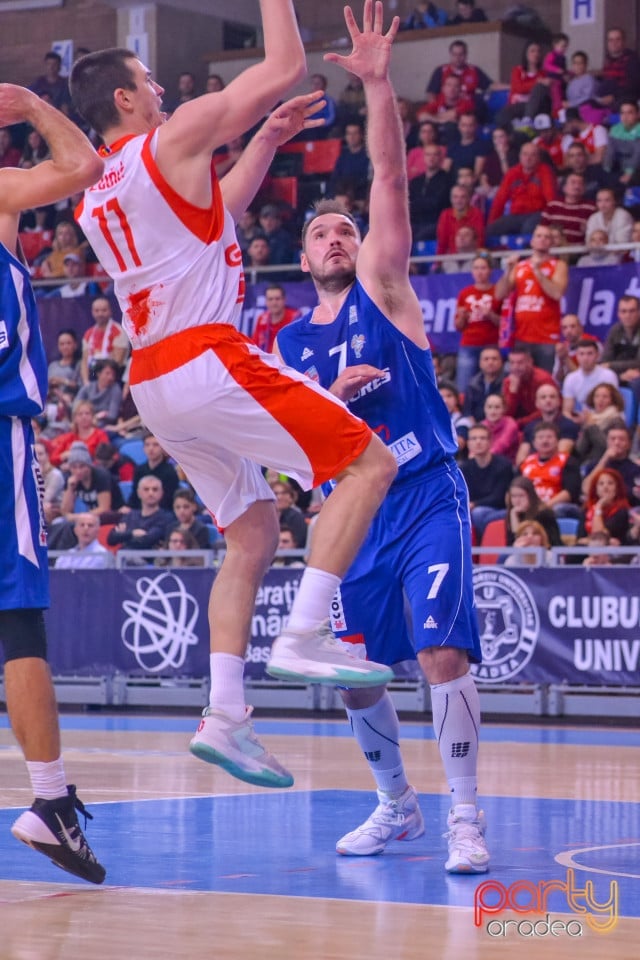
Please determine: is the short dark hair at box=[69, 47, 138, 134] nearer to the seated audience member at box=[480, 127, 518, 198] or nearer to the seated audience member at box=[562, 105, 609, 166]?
the seated audience member at box=[562, 105, 609, 166]

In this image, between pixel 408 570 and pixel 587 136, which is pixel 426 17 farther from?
A: pixel 408 570

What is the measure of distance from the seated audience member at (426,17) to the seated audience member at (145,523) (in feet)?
31.3

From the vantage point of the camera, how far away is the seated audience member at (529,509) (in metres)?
13.5

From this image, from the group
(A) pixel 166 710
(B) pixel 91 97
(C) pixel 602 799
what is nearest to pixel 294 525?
(A) pixel 166 710

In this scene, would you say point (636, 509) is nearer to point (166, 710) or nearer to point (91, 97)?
point (166, 710)

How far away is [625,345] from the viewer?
50.2ft

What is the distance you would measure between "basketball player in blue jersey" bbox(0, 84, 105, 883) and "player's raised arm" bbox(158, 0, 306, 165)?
54cm

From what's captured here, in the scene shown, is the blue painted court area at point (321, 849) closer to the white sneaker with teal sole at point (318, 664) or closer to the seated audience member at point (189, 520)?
the white sneaker with teal sole at point (318, 664)

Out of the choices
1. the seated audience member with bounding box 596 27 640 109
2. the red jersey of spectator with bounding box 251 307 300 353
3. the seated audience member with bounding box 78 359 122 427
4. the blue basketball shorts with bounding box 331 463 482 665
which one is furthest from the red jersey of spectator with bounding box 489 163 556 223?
the blue basketball shorts with bounding box 331 463 482 665

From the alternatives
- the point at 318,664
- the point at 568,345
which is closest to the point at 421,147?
the point at 568,345

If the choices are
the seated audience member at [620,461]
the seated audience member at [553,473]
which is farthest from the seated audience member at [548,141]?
the seated audience member at [620,461]

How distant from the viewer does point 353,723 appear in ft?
22.2

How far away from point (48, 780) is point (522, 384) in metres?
10.4

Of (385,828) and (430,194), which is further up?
(430,194)
